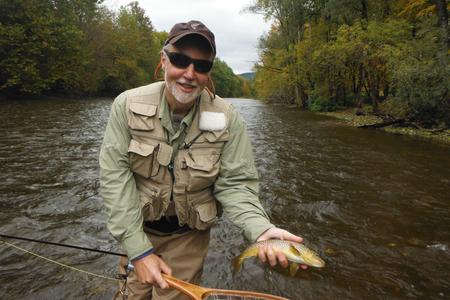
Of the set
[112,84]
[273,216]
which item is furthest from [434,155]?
[112,84]

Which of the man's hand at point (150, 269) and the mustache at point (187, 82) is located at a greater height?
the mustache at point (187, 82)

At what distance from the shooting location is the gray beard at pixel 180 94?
2.70 metres

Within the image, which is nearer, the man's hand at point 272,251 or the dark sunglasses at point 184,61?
the man's hand at point 272,251

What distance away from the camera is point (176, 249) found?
3055mm

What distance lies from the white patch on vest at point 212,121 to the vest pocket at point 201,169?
224 mm

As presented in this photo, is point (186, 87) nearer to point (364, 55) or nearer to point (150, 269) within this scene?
point (150, 269)

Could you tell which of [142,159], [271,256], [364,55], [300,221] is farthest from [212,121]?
[364,55]

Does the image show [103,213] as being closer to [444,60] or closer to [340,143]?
[340,143]

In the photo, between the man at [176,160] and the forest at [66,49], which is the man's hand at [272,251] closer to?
the man at [176,160]

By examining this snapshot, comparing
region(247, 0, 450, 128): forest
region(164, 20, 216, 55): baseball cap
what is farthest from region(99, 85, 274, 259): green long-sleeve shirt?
region(247, 0, 450, 128): forest

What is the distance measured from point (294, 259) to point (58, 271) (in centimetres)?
386

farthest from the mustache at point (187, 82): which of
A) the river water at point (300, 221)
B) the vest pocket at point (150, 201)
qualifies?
the river water at point (300, 221)

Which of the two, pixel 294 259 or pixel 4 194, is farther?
pixel 4 194

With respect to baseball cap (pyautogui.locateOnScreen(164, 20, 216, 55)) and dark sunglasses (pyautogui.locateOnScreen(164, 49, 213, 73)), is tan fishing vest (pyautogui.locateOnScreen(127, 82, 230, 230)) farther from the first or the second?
baseball cap (pyautogui.locateOnScreen(164, 20, 216, 55))
